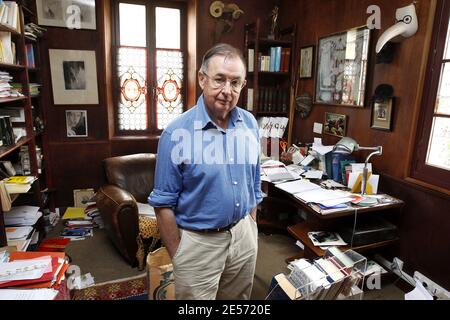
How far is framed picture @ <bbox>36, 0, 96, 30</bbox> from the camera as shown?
2.81 m

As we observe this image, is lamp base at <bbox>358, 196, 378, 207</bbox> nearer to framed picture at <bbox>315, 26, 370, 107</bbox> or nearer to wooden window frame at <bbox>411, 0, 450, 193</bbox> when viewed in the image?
wooden window frame at <bbox>411, 0, 450, 193</bbox>

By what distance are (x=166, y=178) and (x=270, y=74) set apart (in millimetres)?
2486

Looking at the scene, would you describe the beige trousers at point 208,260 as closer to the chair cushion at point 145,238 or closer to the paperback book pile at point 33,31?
the chair cushion at point 145,238

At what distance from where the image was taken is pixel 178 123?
1.22m

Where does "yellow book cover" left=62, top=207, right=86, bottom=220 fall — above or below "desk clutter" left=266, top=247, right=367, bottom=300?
below

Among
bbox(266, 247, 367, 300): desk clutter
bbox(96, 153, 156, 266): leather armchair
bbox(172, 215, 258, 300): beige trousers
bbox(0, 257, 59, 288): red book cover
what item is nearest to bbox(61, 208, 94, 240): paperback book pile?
bbox(96, 153, 156, 266): leather armchair

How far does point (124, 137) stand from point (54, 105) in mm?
743

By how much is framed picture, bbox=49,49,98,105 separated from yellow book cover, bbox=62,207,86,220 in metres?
1.10

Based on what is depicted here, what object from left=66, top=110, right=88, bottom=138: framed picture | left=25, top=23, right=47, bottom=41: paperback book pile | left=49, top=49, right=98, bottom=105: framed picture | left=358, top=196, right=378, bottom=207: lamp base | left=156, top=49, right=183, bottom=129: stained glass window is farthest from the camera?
left=156, top=49, right=183, bottom=129: stained glass window

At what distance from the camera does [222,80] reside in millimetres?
1173

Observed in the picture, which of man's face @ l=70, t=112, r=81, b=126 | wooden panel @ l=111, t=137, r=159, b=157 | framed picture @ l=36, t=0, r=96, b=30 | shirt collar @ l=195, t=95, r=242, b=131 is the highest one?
framed picture @ l=36, t=0, r=96, b=30
